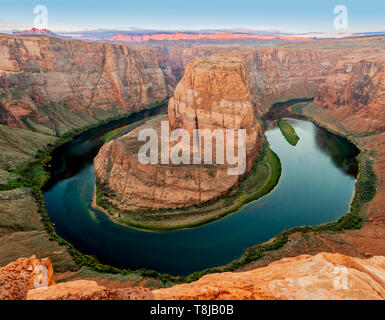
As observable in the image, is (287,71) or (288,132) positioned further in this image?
(287,71)

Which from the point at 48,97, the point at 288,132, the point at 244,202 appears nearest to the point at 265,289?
the point at 244,202

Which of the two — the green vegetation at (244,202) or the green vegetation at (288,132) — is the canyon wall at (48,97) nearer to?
the green vegetation at (244,202)

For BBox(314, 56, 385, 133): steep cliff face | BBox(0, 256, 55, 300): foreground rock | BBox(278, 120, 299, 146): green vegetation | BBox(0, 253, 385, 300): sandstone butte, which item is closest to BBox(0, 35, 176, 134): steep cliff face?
BBox(278, 120, 299, 146): green vegetation

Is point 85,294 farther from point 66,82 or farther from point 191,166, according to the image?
point 66,82

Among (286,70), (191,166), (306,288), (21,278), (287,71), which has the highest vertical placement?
(286,70)

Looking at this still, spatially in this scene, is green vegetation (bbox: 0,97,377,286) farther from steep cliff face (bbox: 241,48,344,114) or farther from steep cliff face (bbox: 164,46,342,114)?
steep cliff face (bbox: 164,46,342,114)
